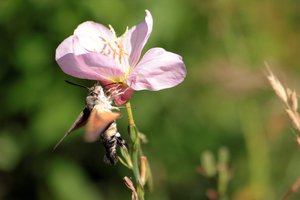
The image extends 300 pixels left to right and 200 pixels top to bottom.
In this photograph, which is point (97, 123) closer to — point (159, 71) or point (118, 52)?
point (159, 71)

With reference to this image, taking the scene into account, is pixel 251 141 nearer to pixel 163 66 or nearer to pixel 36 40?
pixel 36 40

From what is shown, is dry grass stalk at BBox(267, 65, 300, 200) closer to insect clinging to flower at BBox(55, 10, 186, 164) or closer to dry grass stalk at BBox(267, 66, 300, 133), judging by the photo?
dry grass stalk at BBox(267, 66, 300, 133)

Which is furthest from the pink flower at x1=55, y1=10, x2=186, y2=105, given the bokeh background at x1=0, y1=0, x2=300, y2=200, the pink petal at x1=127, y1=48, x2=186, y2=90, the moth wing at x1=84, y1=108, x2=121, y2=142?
the bokeh background at x1=0, y1=0, x2=300, y2=200

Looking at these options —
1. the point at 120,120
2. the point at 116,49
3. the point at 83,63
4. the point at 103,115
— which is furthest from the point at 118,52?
the point at 120,120

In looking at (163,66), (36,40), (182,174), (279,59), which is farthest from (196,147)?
(163,66)

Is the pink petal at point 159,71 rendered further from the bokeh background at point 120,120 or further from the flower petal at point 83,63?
the bokeh background at point 120,120

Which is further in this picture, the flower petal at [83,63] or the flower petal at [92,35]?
the flower petal at [92,35]

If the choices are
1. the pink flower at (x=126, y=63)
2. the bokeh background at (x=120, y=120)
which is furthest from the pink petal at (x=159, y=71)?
the bokeh background at (x=120, y=120)
